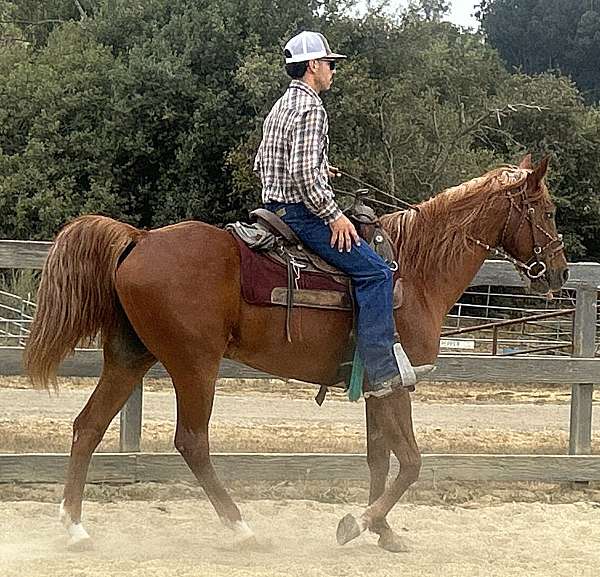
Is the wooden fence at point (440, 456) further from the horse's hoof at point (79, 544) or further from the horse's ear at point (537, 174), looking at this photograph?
the horse's ear at point (537, 174)

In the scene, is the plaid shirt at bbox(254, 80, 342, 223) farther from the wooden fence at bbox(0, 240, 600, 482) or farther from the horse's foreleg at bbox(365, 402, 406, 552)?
the wooden fence at bbox(0, 240, 600, 482)

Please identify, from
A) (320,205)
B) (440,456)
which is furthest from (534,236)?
(440,456)

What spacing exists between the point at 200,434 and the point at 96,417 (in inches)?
23.6

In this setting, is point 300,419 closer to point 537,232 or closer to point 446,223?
point 446,223

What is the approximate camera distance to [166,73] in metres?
21.1

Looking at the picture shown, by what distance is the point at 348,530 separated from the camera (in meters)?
4.63

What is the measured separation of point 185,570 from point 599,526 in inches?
102

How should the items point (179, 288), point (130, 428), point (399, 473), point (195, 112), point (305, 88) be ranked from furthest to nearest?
point (195, 112), point (130, 428), point (399, 473), point (305, 88), point (179, 288)

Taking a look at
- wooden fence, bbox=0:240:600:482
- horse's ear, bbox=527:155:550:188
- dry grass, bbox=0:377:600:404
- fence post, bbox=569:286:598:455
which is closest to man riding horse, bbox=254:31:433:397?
horse's ear, bbox=527:155:550:188

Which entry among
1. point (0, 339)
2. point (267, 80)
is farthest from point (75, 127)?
point (0, 339)

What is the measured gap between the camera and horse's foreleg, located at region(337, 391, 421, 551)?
4.66m

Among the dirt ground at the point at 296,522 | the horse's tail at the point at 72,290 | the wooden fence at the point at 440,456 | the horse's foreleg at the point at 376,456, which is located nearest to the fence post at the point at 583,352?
the wooden fence at the point at 440,456

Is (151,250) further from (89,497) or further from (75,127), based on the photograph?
(75,127)

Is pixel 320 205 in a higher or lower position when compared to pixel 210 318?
higher
